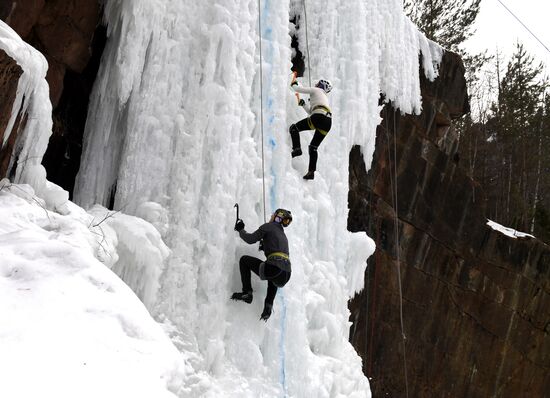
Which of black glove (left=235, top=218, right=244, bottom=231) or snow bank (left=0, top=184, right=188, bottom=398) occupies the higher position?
black glove (left=235, top=218, right=244, bottom=231)

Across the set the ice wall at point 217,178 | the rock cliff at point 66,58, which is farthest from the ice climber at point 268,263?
the rock cliff at point 66,58

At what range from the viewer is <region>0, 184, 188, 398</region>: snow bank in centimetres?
224

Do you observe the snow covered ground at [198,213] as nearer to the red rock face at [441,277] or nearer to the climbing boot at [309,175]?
the climbing boot at [309,175]

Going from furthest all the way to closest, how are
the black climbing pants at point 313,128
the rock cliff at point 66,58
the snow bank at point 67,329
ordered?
1. the black climbing pants at point 313,128
2. the rock cliff at point 66,58
3. the snow bank at point 67,329

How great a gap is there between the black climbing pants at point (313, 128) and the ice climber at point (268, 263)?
1.46 meters

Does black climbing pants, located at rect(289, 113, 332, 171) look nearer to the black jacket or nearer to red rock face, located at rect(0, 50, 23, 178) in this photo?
the black jacket

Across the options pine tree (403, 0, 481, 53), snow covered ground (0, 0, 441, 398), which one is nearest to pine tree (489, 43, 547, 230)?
pine tree (403, 0, 481, 53)

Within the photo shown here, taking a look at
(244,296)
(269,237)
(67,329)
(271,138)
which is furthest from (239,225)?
(67,329)

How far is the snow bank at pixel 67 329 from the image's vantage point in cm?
224

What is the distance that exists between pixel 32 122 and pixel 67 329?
6.09ft

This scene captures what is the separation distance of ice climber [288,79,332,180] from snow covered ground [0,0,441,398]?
0.42ft

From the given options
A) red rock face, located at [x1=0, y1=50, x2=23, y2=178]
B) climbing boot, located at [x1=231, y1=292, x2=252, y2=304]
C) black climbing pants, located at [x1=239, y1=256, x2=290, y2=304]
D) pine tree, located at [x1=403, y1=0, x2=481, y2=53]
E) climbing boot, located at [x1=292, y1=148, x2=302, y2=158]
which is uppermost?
pine tree, located at [x1=403, y1=0, x2=481, y2=53]

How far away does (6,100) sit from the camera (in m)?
3.56

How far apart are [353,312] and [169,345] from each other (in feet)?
17.3
